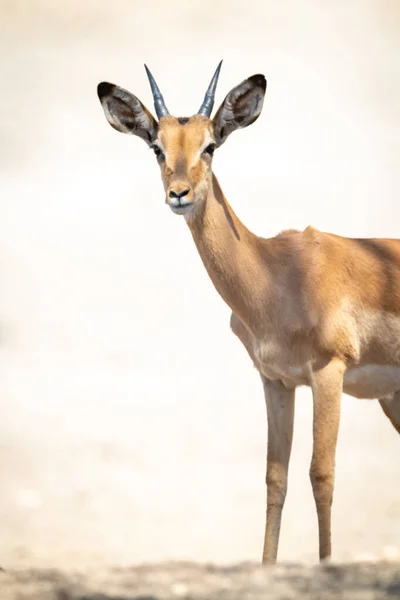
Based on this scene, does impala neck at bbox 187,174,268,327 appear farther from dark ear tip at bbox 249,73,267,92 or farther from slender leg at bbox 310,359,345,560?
dark ear tip at bbox 249,73,267,92

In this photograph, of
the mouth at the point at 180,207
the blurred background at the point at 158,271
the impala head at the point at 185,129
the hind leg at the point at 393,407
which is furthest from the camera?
the blurred background at the point at 158,271

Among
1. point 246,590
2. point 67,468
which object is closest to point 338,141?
point 67,468

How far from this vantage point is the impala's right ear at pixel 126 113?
10.9m

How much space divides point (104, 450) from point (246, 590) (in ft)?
33.4

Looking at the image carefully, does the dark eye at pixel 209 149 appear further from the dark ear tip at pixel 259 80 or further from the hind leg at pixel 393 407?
the hind leg at pixel 393 407

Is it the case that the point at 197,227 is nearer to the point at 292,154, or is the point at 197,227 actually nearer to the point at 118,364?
the point at 118,364

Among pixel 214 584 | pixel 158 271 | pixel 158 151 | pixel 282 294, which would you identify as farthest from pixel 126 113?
pixel 158 271

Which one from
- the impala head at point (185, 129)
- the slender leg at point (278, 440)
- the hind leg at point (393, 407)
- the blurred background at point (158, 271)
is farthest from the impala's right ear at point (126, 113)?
the blurred background at point (158, 271)

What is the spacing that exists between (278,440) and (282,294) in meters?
1.20

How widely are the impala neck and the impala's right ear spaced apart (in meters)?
0.68

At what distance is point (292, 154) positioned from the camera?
28672 millimetres

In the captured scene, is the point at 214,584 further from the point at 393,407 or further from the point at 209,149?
the point at 393,407

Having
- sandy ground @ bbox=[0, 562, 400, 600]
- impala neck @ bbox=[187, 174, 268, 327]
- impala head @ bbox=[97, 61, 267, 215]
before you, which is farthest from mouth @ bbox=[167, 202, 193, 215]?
sandy ground @ bbox=[0, 562, 400, 600]

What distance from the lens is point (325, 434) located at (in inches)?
416
